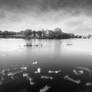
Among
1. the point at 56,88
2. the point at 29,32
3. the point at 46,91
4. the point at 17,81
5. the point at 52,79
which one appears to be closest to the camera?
the point at 46,91

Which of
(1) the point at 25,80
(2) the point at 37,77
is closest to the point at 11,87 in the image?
(1) the point at 25,80

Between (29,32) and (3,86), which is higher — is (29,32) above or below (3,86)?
above

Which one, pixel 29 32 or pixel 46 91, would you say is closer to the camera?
pixel 46 91

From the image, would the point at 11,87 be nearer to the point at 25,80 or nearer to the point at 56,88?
the point at 25,80

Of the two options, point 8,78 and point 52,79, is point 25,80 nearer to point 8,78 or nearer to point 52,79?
point 8,78

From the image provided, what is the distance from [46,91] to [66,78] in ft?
11.6

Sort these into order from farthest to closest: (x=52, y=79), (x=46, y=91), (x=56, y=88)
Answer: (x=52, y=79)
(x=56, y=88)
(x=46, y=91)

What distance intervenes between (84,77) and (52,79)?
13.0 feet

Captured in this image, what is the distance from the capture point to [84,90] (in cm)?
848

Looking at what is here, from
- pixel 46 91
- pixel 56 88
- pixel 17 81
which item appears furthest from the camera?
pixel 17 81

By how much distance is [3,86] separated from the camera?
895 cm

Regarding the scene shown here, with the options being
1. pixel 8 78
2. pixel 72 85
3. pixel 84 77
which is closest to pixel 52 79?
pixel 72 85

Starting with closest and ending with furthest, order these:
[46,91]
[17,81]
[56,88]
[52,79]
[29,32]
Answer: [46,91], [56,88], [17,81], [52,79], [29,32]

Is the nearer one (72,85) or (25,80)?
(72,85)
